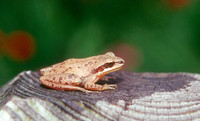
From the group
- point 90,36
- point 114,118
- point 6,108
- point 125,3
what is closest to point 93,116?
point 114,118

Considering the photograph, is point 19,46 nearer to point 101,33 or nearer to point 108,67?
point 101,33

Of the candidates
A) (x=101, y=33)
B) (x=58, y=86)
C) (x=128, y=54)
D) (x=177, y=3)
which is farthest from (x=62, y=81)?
(x=177, y=3)

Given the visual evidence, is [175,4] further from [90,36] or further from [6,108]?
[6,108]

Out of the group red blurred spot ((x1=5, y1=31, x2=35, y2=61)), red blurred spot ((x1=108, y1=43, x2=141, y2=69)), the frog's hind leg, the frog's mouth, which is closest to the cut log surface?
the frog's hind leg

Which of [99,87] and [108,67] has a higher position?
[108,67]

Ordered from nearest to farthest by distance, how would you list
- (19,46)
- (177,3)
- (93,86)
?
(93,86)
(19,46)
(177,3)
